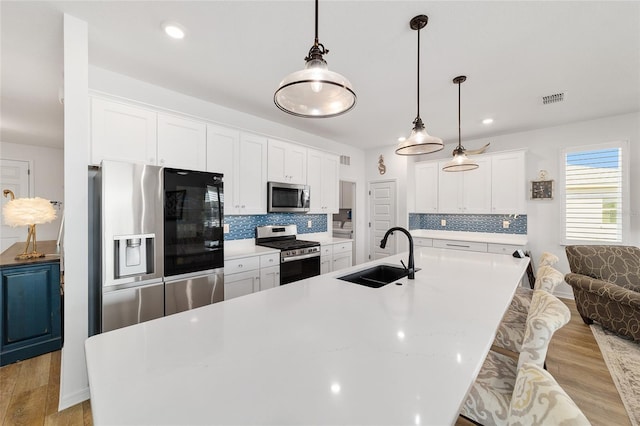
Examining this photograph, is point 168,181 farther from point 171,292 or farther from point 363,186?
point 363,186

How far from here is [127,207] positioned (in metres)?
2.15

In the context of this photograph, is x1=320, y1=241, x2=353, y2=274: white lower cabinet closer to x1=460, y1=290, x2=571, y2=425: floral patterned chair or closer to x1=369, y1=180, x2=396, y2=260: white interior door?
x1=369, y1=180, x2=396, y2=260: white interior door

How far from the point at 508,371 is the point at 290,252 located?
2524 millimetres

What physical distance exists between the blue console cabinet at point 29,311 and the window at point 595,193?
6.65 meters

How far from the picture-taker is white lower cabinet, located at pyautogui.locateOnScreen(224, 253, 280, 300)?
290cm

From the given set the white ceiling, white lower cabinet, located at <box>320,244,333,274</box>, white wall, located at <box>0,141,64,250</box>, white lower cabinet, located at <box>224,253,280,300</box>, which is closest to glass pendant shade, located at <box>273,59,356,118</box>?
the white ceiling

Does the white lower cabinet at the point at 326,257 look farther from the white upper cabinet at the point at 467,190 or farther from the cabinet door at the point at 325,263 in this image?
the white upper cabinet at the point at 467,190

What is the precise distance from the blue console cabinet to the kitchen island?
2.38 meters

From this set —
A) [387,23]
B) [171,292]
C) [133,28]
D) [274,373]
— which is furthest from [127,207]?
[387,23]

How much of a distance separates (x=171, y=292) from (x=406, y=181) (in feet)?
14.8

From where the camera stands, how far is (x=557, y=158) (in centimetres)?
420

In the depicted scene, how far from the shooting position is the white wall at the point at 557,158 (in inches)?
144

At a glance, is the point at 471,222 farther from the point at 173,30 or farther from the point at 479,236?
the point at 173,30

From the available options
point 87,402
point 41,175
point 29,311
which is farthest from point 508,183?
point 41,175
